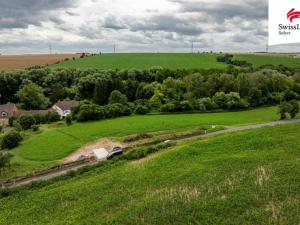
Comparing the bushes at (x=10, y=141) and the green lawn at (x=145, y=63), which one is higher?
the green lawn at (x=145, y=63)

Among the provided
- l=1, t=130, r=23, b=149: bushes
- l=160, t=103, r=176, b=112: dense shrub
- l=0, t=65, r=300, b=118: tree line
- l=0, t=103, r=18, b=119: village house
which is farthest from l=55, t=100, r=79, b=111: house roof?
l=1, t=130, r=23, b=149: bushes

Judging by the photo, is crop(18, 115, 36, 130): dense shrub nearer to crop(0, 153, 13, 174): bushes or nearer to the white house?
the white house

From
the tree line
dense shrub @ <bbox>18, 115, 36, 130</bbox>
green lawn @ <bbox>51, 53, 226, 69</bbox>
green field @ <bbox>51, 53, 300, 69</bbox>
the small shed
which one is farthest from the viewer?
green field @ <bbox>51, 53, 300, 69</bbox>

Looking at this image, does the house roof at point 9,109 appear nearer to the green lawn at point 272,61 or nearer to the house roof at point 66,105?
the house roof at point 66,105

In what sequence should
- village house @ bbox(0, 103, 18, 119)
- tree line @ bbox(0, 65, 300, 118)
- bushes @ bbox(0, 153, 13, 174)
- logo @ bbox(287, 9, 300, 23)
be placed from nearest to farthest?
1. logo @ bbox(287, 9, 300, 23)
2. bushes @ bbox(0, 153, 13, 174)
3. tree line @ bbox(0, 65, 300, 118)
4. village house @ bbox(0, 103, 18, 119)

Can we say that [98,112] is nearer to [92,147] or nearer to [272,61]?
[92,147]

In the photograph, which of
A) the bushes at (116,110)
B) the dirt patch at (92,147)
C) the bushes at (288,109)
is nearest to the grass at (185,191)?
the dirt patch at (92,147)

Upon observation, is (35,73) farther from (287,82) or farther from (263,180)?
(263,180)

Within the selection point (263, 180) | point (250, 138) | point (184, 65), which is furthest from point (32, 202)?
point (184, 65)
